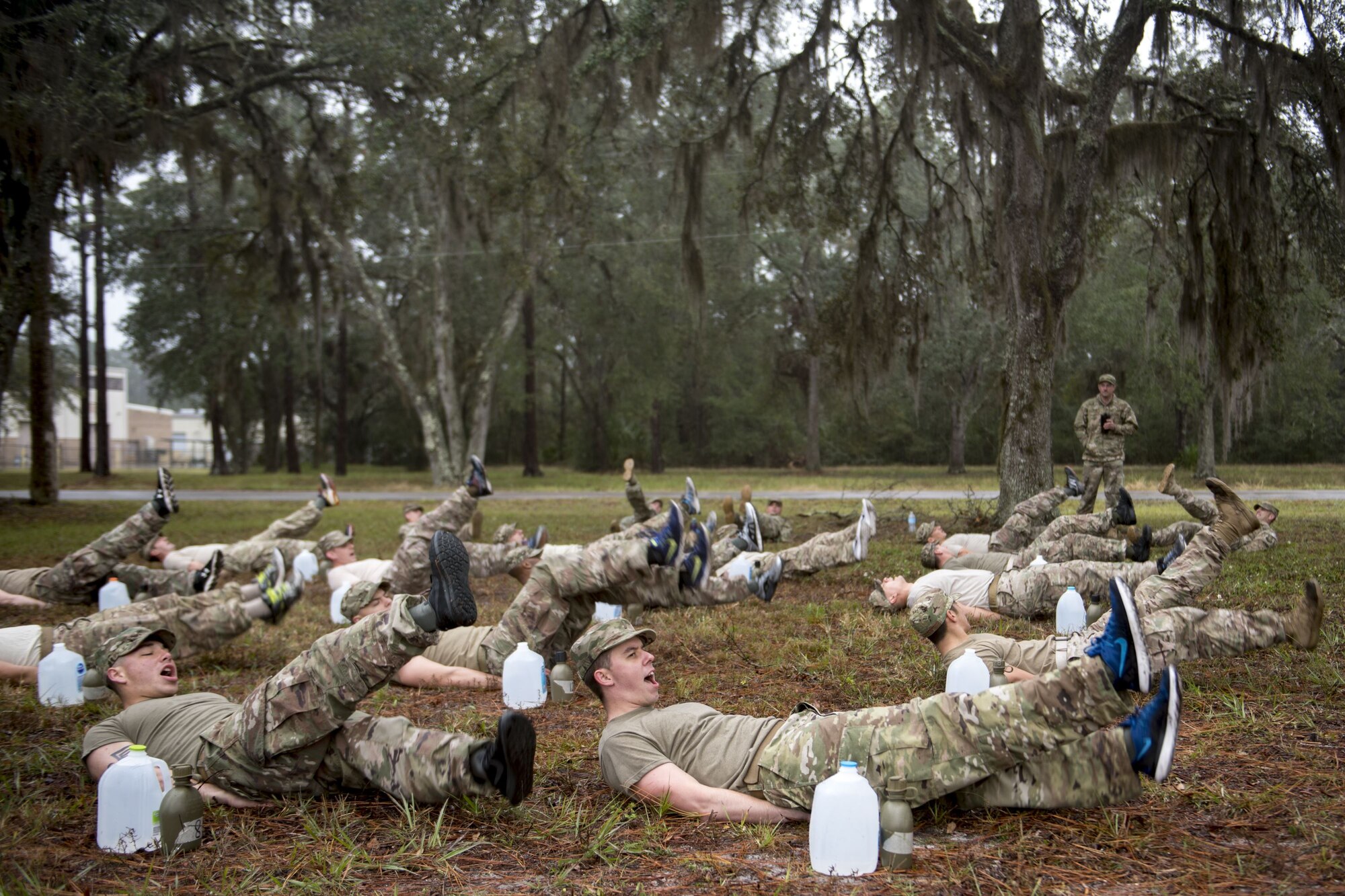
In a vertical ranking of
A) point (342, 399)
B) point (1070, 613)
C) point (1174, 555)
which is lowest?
point (1070, 613)

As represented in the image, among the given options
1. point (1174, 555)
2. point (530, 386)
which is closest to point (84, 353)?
point (530, 386)

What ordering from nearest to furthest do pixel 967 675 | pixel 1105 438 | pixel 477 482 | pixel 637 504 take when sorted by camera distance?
pixel 967 675, pixel 477 482, pixel 637 504, pixel 1105 438

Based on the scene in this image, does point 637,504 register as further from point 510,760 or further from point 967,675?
point 510,760

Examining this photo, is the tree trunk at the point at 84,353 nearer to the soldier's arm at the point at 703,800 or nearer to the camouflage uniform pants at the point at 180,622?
the camouflage uniform pants at the point at 180,622

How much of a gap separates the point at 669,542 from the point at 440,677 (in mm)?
1928

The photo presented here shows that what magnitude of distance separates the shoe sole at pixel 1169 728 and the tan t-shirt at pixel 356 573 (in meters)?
6.15

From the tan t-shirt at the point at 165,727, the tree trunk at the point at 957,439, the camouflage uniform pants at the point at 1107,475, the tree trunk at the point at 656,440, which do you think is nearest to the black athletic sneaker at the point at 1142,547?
the camouflage uniform pants at the point at 1107,475

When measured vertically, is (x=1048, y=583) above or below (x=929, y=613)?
below

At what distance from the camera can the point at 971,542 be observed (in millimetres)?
9258

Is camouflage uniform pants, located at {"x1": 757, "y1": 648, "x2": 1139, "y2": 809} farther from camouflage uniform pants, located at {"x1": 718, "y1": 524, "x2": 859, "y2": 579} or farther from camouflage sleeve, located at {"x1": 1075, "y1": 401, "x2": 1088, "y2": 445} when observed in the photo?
camouflage sleeve, located at {"x1": 1075, "y1": 401, "x2": 1088, "y2": 445}

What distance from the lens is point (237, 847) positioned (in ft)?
11.5

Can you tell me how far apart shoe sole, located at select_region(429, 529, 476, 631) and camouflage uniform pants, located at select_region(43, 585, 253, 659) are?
9.92 ft

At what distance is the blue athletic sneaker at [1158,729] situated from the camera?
3045 mm

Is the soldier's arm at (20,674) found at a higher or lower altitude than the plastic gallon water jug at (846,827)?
lower
